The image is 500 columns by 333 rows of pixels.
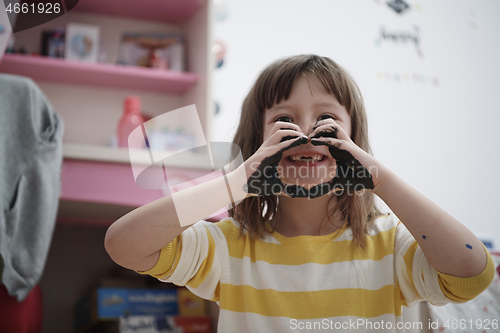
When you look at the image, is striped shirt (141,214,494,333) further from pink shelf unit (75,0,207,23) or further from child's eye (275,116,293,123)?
pink shelf unit (75,0,207,23)

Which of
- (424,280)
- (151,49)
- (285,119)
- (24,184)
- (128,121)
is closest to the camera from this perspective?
(424,280)

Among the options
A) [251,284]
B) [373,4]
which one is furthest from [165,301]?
[373,4]

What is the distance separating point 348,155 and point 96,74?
4.19 feet

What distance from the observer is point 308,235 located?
77cm

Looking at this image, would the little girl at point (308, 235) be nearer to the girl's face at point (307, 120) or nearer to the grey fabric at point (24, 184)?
the girl's face at point (307, 120)

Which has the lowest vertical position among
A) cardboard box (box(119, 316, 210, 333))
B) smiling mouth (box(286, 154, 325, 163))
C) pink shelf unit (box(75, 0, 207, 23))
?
cardboard box (box(119, 316, 210, 333))

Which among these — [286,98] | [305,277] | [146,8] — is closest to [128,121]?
[146,8]

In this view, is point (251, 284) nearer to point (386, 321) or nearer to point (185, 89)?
point (386, 321)

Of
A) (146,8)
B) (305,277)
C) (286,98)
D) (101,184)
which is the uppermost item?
(146,8)

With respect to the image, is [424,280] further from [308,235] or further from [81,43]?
[81,43]

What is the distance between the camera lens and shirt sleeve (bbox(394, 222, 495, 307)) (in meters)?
0.59

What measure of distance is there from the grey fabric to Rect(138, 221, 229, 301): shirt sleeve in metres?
0.44

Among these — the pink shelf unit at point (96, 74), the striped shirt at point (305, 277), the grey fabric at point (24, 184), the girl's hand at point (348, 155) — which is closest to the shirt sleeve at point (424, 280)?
the striped shirt at point (305, 277)

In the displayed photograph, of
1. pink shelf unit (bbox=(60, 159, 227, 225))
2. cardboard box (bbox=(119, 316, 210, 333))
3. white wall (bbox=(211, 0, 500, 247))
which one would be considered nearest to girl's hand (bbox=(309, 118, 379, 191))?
pink shelf unit (bbox=(60, 159, 227, 225))
